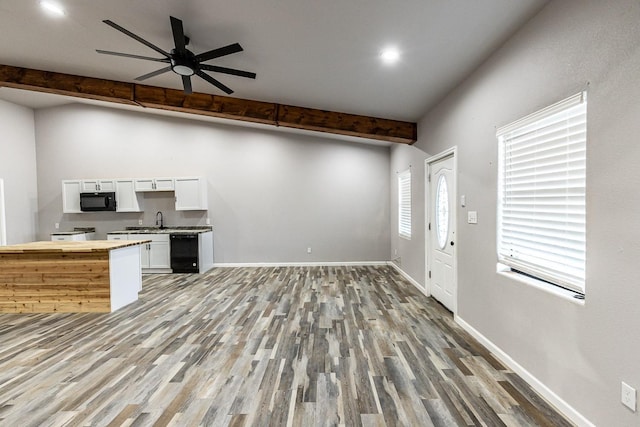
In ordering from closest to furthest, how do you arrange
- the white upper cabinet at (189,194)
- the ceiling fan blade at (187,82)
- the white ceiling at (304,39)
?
the white ceiling at (304,39) → the ceiling fan blade at (187,82) → the white upper cabinet at (189,194)

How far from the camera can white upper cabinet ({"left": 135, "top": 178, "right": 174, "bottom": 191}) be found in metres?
6.45

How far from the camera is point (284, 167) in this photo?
22.5 feet

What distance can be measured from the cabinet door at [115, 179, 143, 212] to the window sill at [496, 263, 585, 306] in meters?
7.01

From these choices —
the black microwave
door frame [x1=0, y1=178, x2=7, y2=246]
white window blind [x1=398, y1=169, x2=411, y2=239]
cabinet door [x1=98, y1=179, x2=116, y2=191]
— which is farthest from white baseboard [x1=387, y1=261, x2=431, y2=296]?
door frame [x1=0, y1=178, x2=7, y2=246]

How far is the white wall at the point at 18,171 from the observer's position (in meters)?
6.22

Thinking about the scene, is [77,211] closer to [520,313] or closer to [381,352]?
[381,352]

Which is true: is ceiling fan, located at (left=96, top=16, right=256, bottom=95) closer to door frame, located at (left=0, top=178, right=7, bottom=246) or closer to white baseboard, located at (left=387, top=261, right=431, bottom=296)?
white baseboard, located at (left=387, top=261, right=431, bottom=296)

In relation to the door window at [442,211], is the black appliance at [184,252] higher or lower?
lower

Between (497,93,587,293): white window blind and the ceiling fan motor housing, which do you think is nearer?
(497,93,587,293): white window blind

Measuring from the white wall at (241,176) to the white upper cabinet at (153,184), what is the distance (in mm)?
346

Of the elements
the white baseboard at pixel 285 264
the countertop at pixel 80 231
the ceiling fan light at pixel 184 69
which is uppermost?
the ceiling fan light at pixel 184 69

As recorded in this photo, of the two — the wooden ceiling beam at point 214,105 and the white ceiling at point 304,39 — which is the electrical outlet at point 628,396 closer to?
the white ceiling at point 304,39

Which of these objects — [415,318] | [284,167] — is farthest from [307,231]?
[415,318]

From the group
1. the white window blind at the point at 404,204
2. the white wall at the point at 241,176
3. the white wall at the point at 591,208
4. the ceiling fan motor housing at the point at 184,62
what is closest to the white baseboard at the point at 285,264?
the white wall at the point at 241,176
